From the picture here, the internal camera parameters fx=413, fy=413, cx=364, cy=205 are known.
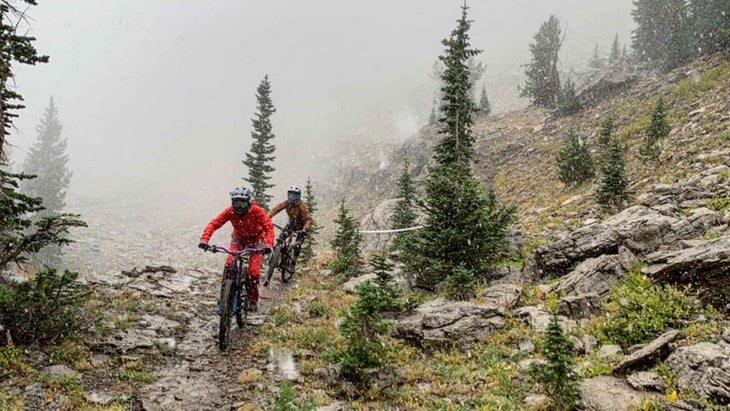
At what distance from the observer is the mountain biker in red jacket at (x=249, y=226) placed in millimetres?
8891

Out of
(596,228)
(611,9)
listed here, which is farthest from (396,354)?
(611,9)

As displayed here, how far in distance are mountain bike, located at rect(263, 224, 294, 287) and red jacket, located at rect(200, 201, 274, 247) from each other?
405 centimetres

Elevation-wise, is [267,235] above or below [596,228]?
below

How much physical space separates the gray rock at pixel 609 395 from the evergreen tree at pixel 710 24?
33322 mm

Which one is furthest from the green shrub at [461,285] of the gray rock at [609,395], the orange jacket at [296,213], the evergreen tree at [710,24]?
the evergreen tree at [710,24]

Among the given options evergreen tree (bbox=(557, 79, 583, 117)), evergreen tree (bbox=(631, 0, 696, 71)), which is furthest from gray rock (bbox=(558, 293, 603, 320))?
evergreen tree (bbox=(631, 0, 696, 71))

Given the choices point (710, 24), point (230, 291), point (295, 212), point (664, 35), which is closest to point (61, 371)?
point (230, 291)

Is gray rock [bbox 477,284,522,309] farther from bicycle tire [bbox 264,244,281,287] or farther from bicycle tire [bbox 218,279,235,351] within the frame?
bicycle tire [bbox 264,244,281,287]

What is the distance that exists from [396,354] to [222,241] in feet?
131

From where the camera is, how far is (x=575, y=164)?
21078 millimetres

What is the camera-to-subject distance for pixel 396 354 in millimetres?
8094

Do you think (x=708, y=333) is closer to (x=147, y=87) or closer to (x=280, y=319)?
(x=280, y=319)

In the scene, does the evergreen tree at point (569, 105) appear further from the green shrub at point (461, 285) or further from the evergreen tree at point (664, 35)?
the green shrub at point (461, 285)

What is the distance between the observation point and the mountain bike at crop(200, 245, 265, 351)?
8062mm
